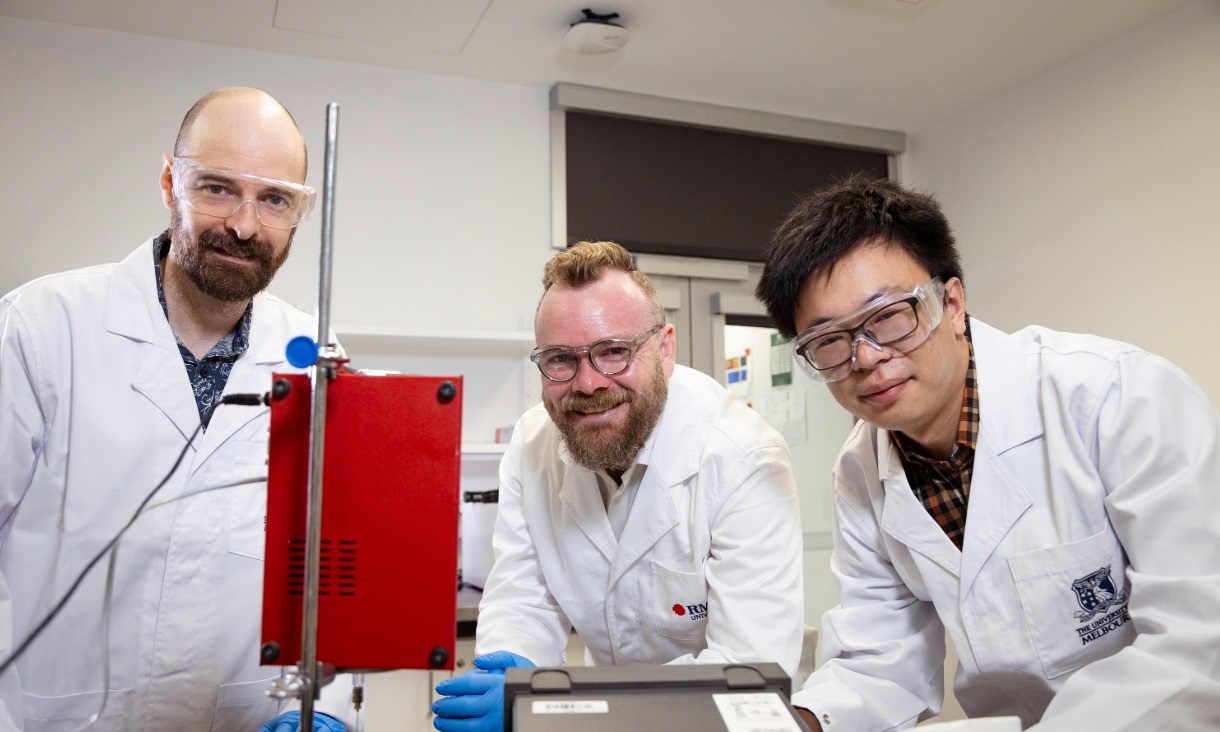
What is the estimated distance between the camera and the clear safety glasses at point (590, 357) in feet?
4.96

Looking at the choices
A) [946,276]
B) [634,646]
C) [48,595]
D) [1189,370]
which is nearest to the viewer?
[48,595]

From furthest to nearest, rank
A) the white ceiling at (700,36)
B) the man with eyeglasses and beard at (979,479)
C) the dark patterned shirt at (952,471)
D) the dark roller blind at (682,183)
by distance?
the dark roller blind at (682,183) < the white ceiling at (700,36) < the dark patterned shirt at (952,471) < the man with eyeglasses and beard at (979,479)

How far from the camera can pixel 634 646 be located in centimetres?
167

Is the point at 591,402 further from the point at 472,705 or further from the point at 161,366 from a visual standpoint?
the point at 161,366

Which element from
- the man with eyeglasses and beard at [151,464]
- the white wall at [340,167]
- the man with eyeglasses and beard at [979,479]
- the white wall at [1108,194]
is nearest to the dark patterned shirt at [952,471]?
the man with eyeglasses and beard at [979,479]

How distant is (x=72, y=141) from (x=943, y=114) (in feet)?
11.0

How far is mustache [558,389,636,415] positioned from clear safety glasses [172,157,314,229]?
55 cm

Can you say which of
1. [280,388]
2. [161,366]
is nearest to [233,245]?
[161,366]

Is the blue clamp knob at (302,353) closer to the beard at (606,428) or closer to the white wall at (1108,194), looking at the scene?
the beard at (606,428)

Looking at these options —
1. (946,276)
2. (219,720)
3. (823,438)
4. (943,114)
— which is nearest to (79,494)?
(219,720)

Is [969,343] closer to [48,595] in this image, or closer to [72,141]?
[48,595]

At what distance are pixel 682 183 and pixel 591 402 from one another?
85.4 inches

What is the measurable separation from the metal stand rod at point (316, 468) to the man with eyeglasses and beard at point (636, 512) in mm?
642

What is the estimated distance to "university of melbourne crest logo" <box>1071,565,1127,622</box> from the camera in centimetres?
120
